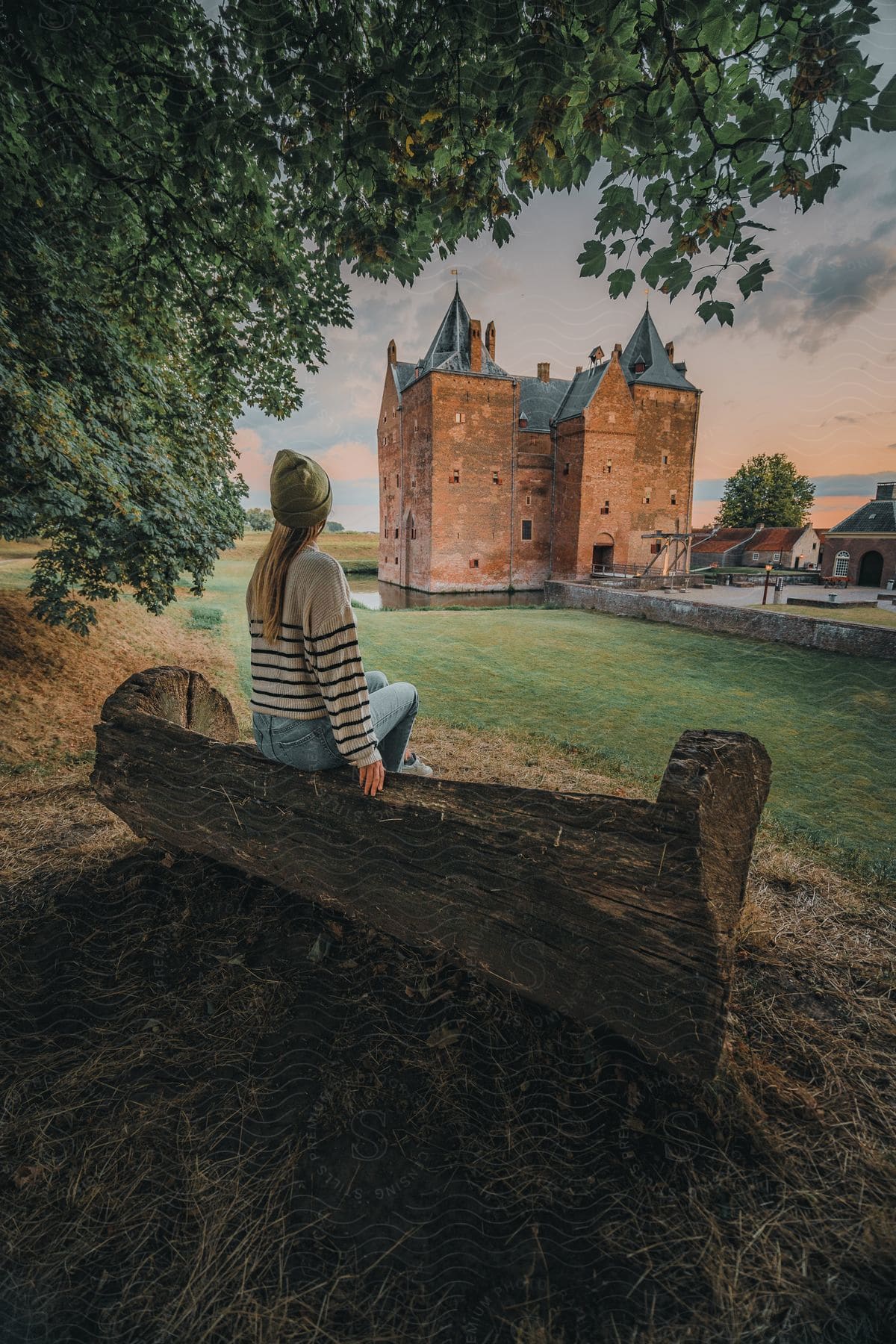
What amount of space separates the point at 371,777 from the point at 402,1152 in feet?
4.04

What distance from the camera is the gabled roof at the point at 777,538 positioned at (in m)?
44.2

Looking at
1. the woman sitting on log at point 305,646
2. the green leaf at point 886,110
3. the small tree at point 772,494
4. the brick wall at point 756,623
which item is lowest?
the brick wall at point 756,623

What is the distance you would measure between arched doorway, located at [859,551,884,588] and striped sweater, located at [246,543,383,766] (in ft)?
131

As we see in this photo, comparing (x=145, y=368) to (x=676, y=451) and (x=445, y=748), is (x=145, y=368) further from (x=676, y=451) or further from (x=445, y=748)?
(x=676, y=451)

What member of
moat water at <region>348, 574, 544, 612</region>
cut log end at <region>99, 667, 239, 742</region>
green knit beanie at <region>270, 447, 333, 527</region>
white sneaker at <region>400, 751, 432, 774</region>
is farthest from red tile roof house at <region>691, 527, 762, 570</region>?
green knit beanie at <region>270, 447, 333, 527</region>

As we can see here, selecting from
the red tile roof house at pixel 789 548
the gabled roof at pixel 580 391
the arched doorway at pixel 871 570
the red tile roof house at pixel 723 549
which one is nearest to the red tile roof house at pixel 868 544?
the arched doorway at pixel 871 570

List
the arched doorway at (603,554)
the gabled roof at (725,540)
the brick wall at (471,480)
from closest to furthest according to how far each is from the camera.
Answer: the brick wall at (471,480) < the arched doorway at (603,554) < the gabled roof at (725,540)

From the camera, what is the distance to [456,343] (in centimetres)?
2983

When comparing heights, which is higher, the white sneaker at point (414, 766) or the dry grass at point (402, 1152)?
the white sneaker at point (414, 766)

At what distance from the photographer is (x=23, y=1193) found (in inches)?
62.9

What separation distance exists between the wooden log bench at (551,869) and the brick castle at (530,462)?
2809 centimetres

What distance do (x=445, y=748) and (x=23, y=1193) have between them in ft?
14.6

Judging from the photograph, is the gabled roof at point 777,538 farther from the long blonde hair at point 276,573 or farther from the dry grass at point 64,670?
the long blonde hair at point 276,573

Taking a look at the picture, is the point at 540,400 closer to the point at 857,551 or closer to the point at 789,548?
the point at 857,551
